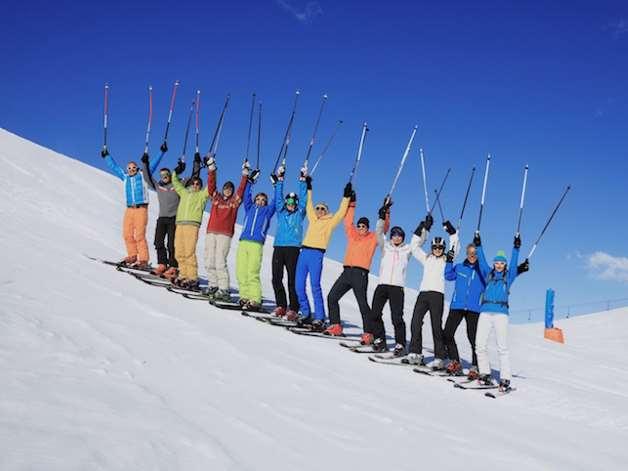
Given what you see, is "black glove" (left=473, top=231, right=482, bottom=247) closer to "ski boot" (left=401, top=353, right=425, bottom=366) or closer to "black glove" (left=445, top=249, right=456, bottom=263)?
"black glove" (left=445, top=249, right=456, bottom=263)

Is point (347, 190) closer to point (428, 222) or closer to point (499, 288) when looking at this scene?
point (428, 222)

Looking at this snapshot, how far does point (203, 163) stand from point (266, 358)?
16.4 feet

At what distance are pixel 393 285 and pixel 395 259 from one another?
1.35 feet

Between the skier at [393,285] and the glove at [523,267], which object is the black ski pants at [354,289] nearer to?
the skier at [393,285]

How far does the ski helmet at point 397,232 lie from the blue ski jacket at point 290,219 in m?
1.57

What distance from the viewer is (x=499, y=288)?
8.66 metres

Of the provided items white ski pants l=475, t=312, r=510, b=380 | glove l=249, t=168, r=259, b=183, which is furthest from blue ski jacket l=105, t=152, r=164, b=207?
white ski pants l=475, t=312, r=510, b=380

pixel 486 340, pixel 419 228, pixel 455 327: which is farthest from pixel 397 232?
pixel 486 340

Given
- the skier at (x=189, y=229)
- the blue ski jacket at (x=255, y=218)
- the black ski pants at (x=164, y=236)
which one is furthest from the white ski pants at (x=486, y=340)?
the black ski pants at (x=164, y=236)

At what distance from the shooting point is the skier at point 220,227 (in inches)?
408

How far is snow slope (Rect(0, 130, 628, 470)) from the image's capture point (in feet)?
12.0

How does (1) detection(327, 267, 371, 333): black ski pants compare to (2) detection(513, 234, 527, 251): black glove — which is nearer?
(2) detection(513, 234, 527, 251): black glove

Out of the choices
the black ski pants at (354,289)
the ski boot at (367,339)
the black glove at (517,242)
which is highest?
the black glove at (517,242)

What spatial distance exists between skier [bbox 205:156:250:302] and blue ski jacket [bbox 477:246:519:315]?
14.0 feet
